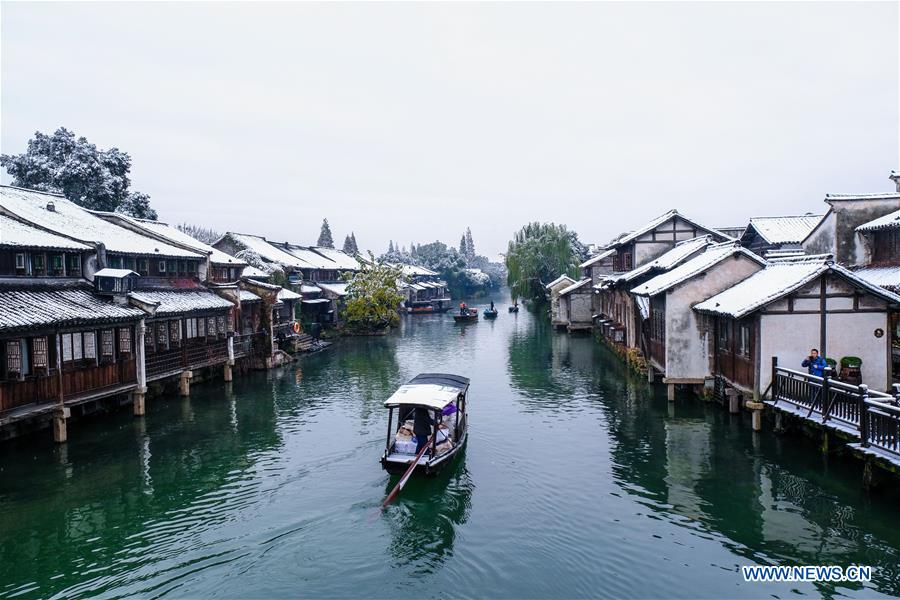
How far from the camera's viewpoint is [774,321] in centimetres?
2428

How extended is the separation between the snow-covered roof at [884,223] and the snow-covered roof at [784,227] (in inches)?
353

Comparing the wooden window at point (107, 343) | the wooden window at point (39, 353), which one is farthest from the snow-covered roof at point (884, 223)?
the wooden window at point (39, 353)

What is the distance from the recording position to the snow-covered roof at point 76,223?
32031 mm

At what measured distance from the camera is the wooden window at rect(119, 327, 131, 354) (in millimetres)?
29500

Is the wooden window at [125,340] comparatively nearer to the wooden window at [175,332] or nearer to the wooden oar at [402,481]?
the wooden window at [175,332]

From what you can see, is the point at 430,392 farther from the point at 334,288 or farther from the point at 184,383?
the point at 334,288

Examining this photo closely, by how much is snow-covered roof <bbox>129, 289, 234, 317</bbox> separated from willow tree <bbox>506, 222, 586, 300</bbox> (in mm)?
50170

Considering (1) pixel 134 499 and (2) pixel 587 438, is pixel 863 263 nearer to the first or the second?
(2) pixel 587 438

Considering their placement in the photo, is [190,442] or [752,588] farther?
[190,442]

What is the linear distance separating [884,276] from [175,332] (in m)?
38.4

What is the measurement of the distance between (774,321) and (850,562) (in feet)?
38.0

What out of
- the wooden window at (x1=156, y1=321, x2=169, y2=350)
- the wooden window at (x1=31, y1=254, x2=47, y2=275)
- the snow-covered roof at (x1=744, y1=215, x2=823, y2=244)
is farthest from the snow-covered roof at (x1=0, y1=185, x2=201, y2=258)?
the snow-covered roof at (x1=744, y1=215, x2=823, y2=244)

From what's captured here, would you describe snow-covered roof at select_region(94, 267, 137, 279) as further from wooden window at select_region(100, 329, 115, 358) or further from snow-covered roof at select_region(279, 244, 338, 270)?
snow-covered roof at select_region(279, 244, 338, 270)

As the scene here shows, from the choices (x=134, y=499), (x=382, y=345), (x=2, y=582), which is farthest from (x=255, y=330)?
(x=2, y=582)
